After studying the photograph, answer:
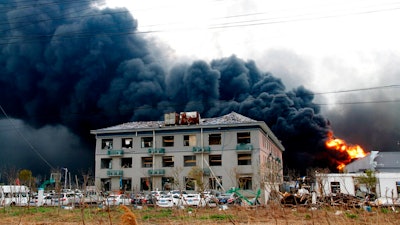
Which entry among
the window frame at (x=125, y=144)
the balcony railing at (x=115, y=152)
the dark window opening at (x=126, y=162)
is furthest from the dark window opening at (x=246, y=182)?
the balcony railing at (x=115, y=152)

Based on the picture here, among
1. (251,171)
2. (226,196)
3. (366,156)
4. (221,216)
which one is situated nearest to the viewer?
(221,216)

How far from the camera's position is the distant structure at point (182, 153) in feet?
172

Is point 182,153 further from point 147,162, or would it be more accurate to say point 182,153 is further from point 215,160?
point 147,162

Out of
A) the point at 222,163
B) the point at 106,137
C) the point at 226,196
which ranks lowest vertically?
the point at 226,196

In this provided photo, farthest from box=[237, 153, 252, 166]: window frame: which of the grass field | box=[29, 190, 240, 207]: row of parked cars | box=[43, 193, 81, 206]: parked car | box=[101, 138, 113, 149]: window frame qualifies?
the grass field

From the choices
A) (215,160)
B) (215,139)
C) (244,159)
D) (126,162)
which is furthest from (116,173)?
(244,159)

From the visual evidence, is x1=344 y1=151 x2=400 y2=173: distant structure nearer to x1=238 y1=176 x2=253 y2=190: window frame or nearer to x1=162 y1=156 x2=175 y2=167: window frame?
x1=238 y1=176 x2=253 y2=190: window frame

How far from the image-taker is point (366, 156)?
7650 centimetres

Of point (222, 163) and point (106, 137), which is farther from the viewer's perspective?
point (106, 137)

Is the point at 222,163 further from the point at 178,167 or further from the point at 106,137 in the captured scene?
the point at 106,137

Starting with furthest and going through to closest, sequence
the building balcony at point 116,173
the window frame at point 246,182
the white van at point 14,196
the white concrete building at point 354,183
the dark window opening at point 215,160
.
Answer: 1. the building balcony at point 116,173
2. the dark window opening at point 215,160
3. the window frame at point 246,182
4. the white concrete building at point 354,183
5. the white van at point 14,196

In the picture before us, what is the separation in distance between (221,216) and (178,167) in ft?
103

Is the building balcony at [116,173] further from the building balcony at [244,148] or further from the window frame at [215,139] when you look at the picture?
the building balcony at [244,148]

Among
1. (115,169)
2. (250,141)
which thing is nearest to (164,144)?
(115,169)
